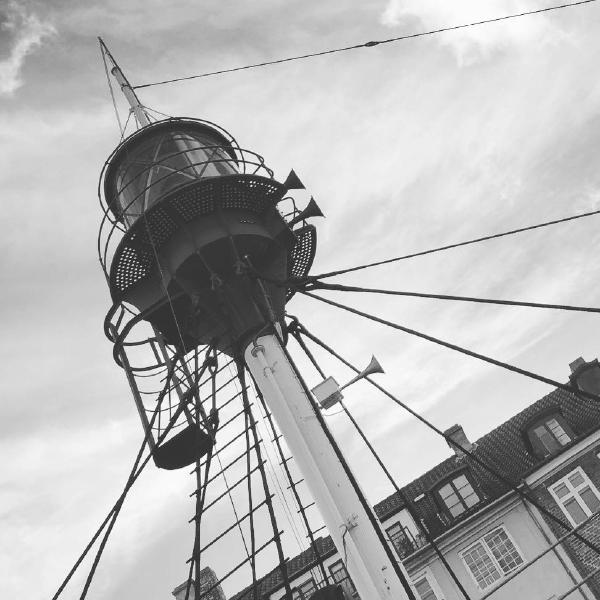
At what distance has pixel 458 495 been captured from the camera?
76.5ft

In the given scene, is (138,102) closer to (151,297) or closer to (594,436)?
(151,297)

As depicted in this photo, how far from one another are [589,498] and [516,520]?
3.16 metres

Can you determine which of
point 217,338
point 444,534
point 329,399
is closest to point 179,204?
point 217,338

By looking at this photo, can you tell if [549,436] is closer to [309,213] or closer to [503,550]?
[503,550]

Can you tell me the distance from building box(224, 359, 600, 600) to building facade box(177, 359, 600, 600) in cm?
4

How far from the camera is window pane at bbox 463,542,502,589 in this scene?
67.7ft

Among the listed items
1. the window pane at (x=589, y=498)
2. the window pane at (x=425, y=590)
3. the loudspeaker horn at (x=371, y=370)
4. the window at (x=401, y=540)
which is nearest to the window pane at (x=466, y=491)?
the window at (x=401, y=540)

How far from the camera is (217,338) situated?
768cm

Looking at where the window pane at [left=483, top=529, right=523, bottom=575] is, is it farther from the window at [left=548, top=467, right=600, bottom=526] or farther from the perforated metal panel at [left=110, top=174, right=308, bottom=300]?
the perforated metal panel at [left=110, top=174, right=308, bottom=300]

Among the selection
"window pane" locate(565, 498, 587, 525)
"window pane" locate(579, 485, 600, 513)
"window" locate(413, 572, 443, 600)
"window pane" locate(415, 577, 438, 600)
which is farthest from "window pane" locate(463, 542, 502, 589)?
"window pane" locate(579, 485, 600, 513)

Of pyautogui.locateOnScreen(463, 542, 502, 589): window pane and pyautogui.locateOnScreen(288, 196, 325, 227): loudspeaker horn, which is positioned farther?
pyautogui.locateOnScreen(463, 542, 502, 589): window pane

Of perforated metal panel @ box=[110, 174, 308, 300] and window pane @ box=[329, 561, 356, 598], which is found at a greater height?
perforated metal panel @ box=[110, 174, 308, 300]

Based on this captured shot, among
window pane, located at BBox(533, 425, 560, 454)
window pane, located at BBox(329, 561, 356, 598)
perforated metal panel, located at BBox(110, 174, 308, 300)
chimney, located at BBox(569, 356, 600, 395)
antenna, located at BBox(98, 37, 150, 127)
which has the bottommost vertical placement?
window pane, located at BBox(329, 561, 356, 598)

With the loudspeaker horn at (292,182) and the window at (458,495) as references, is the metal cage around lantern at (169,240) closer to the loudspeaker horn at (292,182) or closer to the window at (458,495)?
the loudspeaker horn at (292,182)
